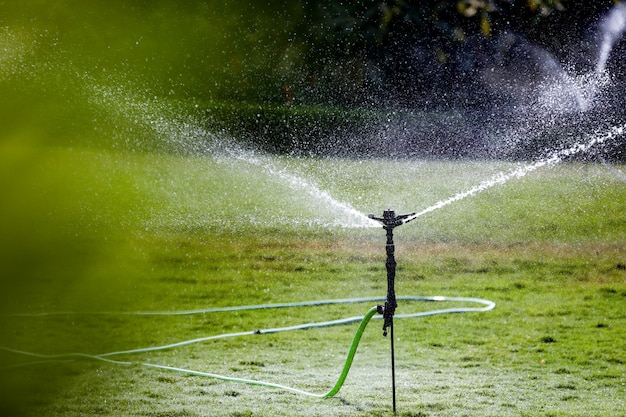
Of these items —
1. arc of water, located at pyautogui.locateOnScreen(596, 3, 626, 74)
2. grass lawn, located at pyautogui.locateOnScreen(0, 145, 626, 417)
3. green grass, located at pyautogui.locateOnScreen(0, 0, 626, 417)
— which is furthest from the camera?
arc of water, located at pyautogui.locateOnScreen(596, 3, 626, 74)

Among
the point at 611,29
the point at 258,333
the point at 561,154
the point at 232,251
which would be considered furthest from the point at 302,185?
the point at 611,29

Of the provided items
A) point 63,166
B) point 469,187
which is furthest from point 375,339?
point 63,166

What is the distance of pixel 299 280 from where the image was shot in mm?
8719

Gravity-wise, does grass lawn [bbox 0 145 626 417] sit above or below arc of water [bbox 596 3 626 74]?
below

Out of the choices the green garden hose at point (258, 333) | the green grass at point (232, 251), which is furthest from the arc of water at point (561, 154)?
the green garden hose at point (258, 333)

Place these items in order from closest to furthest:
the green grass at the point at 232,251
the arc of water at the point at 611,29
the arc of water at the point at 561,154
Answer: the green grass at the point at 232,251
the arc of water at the point at 561,154
the arc of water at the point at 611,29

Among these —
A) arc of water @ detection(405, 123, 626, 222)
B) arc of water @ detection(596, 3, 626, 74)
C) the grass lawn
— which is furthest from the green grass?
arc of water @ detection(596, 3, 626, 74)

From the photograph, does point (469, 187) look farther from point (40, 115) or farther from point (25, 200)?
point (40, 115)

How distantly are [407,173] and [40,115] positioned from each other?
21.5 feet

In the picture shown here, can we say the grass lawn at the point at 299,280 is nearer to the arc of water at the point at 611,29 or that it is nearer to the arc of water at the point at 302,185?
the arc of water at the point at 302,185

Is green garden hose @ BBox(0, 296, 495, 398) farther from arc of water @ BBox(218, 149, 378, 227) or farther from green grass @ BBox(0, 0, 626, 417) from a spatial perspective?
arc of water @ BBox(218, 149, 378, 227)

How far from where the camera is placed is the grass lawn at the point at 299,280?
17.3ft

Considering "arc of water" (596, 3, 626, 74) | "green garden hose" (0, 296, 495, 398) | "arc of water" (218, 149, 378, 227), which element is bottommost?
"green garden hose" (0, 296, 495, 398)

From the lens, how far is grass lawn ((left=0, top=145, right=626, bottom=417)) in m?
5.26
